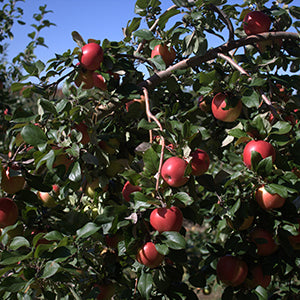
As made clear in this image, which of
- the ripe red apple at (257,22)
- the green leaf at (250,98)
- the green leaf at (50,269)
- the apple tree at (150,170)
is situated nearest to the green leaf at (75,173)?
the apple tree at (150,170)

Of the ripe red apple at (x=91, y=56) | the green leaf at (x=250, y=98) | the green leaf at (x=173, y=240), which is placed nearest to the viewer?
the green leaf at (x=173, y=240)

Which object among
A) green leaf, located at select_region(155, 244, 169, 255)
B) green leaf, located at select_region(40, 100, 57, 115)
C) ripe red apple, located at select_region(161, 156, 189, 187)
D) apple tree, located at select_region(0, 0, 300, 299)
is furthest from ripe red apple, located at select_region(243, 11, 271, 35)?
green leaf, located at select_region(155, 244, 169, 255)

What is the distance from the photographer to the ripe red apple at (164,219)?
0.89 m

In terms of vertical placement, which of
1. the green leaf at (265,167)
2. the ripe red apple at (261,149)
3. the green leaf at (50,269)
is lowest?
the green leaf at (50,269)

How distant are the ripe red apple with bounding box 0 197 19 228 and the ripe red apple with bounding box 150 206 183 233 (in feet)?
1.83

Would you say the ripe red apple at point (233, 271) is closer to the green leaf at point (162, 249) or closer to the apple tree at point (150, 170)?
the apple tree at point (150, 170)

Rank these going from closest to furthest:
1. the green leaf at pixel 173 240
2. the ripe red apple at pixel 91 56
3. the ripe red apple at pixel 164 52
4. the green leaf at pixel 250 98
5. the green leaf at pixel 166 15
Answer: the green leaf at pixel 173 240, the green leaf at pixel 250 98, the ripe red apple at pixel 91 56, the green leaf at pixel 166 15, the ripe red apple at pixel 164 52

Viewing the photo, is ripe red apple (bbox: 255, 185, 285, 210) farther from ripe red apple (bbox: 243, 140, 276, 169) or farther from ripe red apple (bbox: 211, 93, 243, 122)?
ripe red apple (bbox: 211, 93, 243, 122)

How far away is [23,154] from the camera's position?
3.88ft

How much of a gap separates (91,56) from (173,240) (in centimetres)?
71

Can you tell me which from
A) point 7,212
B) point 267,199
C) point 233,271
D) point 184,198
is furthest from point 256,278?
point 7,212

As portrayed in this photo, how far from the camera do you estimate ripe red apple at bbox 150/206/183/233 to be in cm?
89

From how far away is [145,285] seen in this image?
3.40 ft

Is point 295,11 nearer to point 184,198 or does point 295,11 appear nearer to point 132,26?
point 132,26
